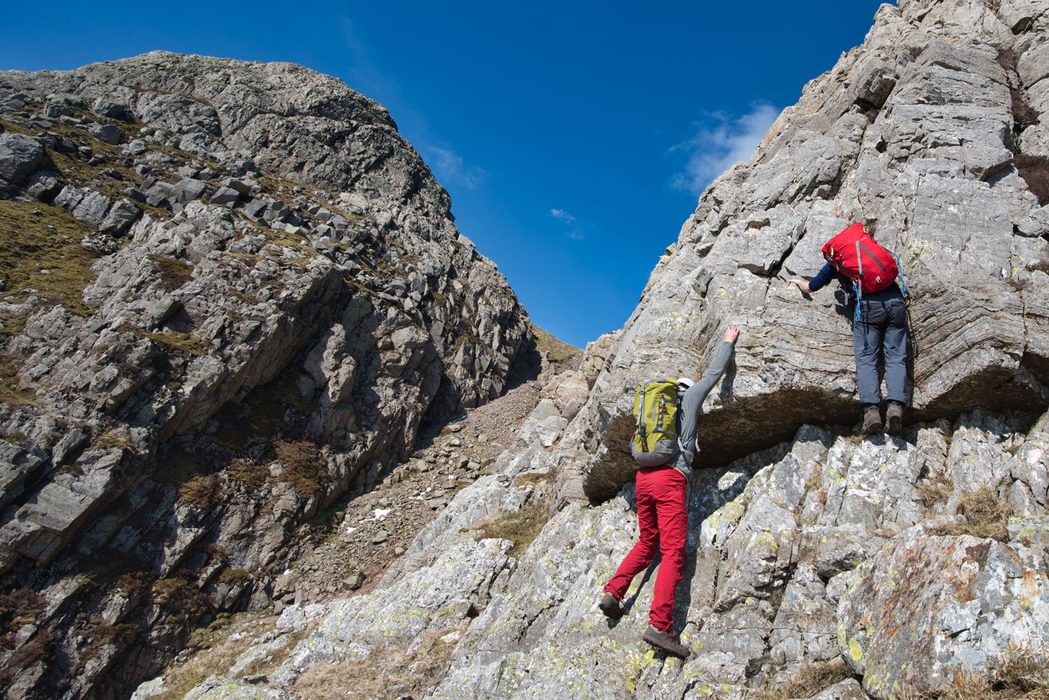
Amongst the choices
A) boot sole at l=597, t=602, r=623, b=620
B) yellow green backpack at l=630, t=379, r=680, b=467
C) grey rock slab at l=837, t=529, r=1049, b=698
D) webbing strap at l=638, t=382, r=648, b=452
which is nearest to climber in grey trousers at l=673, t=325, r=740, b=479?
yellow green backpack at l=630, t=379, r=680, b=467

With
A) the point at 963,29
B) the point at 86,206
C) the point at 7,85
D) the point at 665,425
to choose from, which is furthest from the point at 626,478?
the point at 7,85

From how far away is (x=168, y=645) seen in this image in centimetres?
2397

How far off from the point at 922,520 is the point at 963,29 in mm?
21113

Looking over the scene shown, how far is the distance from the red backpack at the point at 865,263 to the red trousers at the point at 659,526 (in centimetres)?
474

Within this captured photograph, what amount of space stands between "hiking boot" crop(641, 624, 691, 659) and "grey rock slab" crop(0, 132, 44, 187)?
57.5 m

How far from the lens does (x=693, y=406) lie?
32.8ft

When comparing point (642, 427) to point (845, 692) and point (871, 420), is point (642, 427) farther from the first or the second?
point (845, 692)

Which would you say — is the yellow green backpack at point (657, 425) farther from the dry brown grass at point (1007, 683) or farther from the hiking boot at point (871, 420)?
the dry brown grass at point (1007, 683)

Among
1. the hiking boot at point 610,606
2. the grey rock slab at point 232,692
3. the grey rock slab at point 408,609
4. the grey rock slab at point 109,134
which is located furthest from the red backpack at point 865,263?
the grey rock slab at point 109,134

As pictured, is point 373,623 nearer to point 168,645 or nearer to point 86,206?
point 168,645

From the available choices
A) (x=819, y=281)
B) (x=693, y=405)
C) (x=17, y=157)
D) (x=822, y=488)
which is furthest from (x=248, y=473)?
(x=17, y=157)

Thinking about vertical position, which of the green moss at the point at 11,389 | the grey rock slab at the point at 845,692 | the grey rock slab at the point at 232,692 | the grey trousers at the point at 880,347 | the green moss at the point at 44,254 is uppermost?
the green moss at the point at 44,254

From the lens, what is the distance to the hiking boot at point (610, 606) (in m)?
9.42

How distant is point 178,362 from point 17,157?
100 ft
